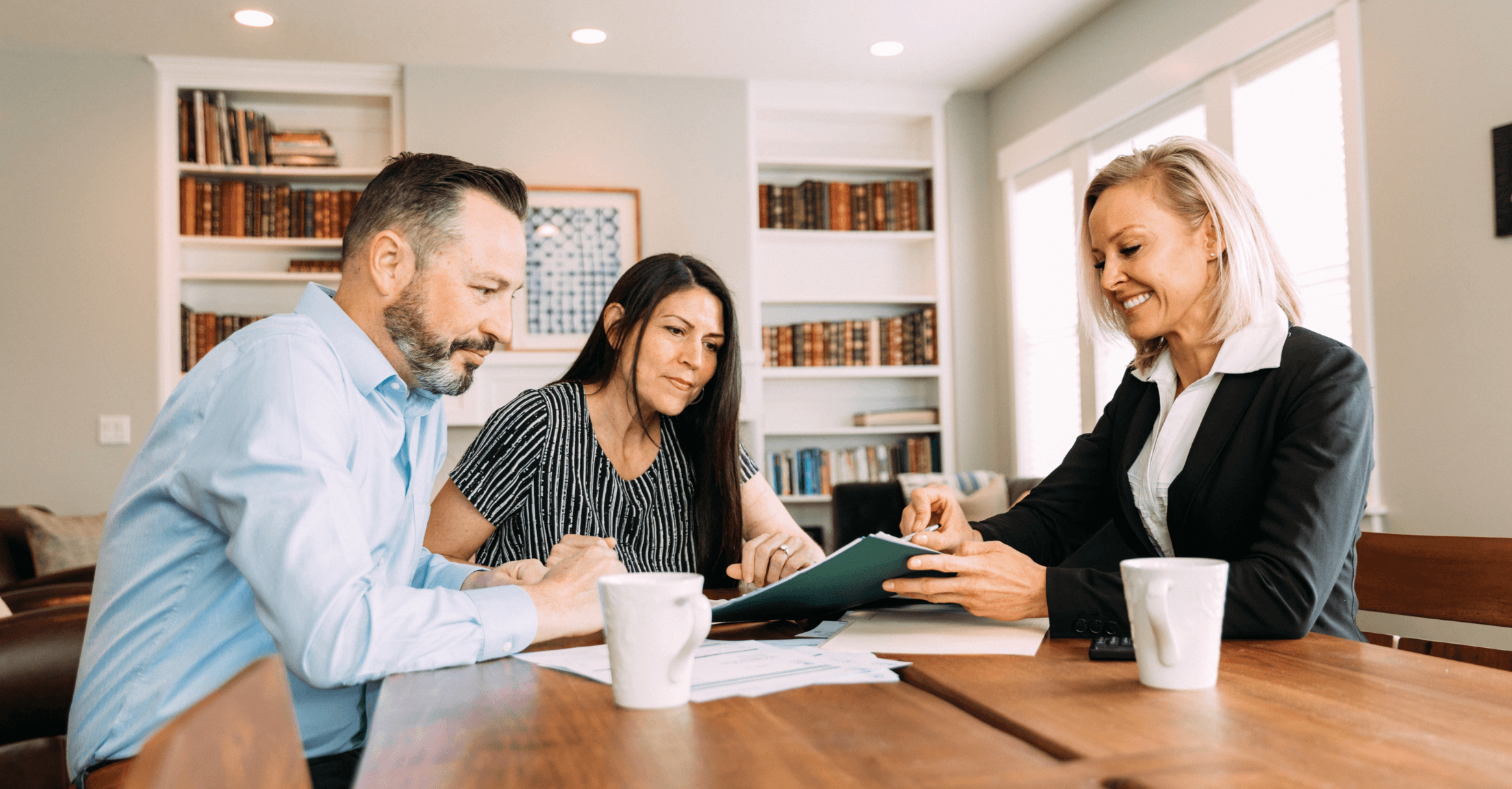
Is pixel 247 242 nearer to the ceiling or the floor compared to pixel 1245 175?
nearer to the ceiling

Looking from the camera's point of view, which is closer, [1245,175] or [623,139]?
[1245,175]

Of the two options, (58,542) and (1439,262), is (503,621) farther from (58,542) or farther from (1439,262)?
(58,542)

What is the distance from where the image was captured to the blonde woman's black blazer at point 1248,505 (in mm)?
1044

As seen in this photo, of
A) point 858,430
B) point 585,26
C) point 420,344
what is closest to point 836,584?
point 420,344

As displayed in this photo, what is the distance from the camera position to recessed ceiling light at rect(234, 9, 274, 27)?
3.97m

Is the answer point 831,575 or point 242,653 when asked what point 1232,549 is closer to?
point 831,575

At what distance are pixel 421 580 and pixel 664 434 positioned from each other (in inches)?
26.3

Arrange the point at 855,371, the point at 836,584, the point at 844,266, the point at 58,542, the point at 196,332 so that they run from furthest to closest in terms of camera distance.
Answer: the point at 844,266
the point at 855,371
the point at 196,332
the point at 58,542
the point at 836,584

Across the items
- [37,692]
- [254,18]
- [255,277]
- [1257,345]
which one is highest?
[254,18]

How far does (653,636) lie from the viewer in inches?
29.5

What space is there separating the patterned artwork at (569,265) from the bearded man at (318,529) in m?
3.43

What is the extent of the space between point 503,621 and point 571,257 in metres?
3.89

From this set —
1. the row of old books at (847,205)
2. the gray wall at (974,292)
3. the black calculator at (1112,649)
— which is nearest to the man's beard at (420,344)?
the black calculator at (1112,649)

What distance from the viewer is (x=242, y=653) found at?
104cm
